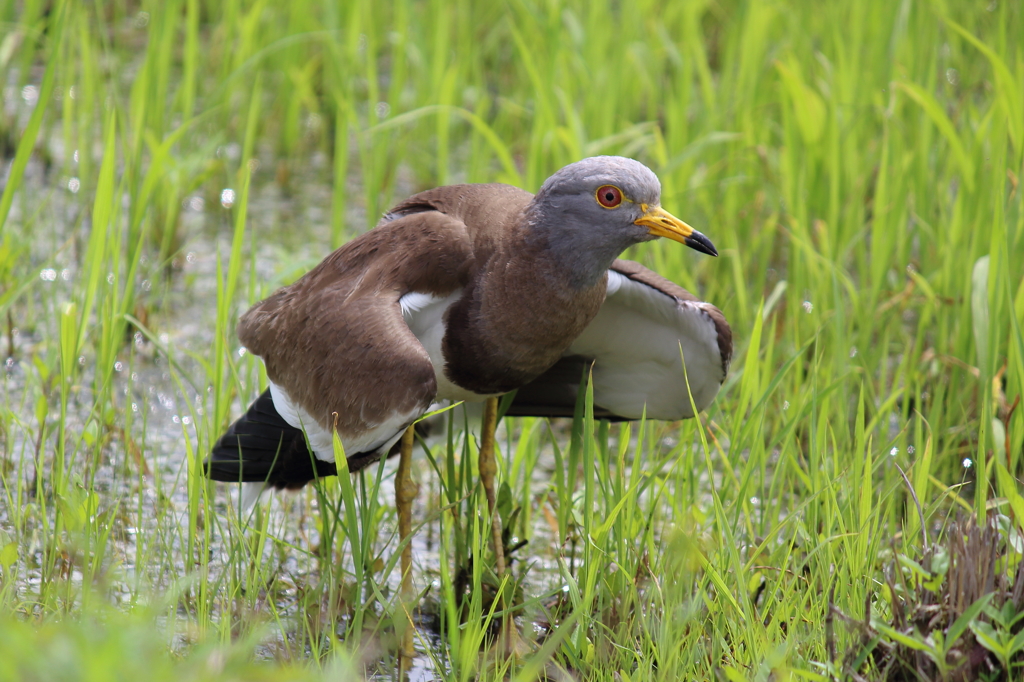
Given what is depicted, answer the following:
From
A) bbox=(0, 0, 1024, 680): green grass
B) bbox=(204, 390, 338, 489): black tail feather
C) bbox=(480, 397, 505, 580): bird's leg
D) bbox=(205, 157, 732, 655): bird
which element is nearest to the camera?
bbox=(0, 0, 1024, 680): green grass

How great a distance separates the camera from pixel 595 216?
292cm

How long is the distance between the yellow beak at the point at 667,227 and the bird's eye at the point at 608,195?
0.08 metres

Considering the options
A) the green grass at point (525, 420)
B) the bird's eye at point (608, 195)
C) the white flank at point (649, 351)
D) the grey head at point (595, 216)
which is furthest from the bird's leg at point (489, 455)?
the bird's eye at point (608, 195)

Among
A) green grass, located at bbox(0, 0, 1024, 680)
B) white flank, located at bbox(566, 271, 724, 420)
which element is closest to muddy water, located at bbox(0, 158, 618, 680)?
green grass, located at bbox(0, 0, 1024, 680)

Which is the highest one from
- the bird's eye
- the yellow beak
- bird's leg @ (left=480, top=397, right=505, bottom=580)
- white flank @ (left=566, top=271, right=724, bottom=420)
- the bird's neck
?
the bird's eye

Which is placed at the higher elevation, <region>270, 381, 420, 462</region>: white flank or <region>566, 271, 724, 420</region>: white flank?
<region>566, 271, 724, 420</region>: white flank

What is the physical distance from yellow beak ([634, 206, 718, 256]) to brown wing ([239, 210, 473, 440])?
51 cm

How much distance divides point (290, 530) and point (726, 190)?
2.38 m

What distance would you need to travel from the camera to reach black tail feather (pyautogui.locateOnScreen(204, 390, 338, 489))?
10.0 feet

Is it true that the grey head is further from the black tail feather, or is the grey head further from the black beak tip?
the black tail feather

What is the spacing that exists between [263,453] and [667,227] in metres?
1.31

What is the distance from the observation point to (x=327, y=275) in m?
3.09

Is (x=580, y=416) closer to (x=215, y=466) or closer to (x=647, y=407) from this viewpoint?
(x=647, y=407)

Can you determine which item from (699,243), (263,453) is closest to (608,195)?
(699,243)
